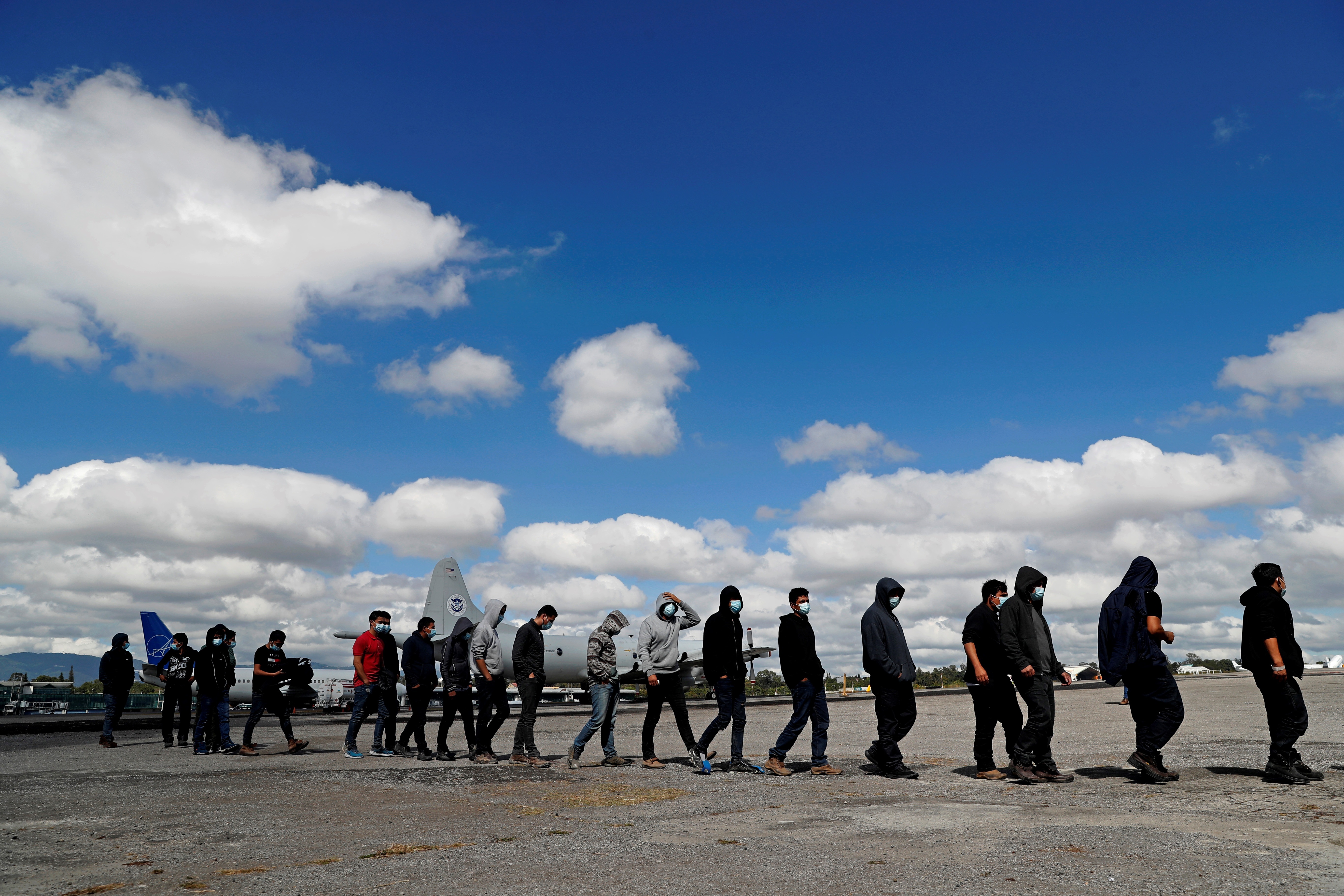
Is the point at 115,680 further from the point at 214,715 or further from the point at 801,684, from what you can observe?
the point at 801,684

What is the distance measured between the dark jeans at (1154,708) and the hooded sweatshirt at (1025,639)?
62cm

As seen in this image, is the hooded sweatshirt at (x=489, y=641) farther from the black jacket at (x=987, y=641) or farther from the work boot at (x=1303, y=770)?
the work boot at (x=1303, y=770)

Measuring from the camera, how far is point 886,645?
26.5 ft

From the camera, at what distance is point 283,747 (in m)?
12.8

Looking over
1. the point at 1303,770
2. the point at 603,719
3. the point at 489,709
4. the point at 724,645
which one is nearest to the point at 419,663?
the point at 489,709

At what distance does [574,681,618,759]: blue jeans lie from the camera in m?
9.09

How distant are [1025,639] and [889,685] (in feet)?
4.39

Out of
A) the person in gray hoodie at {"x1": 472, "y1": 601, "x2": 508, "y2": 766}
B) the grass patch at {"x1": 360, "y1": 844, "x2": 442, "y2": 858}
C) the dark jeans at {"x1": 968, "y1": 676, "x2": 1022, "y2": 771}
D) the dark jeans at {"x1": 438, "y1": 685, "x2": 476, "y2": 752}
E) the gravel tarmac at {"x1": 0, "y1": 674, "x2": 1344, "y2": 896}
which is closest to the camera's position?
the gravel tarmac at {"x1": 0, "y1": 674, "x2": 1344, "y2": 896}

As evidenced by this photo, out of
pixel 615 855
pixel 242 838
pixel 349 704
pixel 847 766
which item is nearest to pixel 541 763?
pixel 847 766

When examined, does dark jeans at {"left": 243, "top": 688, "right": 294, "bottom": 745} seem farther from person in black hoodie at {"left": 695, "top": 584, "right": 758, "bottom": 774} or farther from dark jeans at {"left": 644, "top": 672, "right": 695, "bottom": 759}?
person in black hoodie at {"left": 695, "top": 584, "right": 758, "bottom": 774}

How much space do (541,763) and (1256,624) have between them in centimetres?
738

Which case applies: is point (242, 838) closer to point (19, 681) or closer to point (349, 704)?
point (349, 704)

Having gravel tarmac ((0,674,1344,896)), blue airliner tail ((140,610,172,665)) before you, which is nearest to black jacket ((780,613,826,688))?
gravel tarmac ((0,674,1344,896))

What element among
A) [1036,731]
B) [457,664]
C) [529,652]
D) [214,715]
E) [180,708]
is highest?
[529,652]
